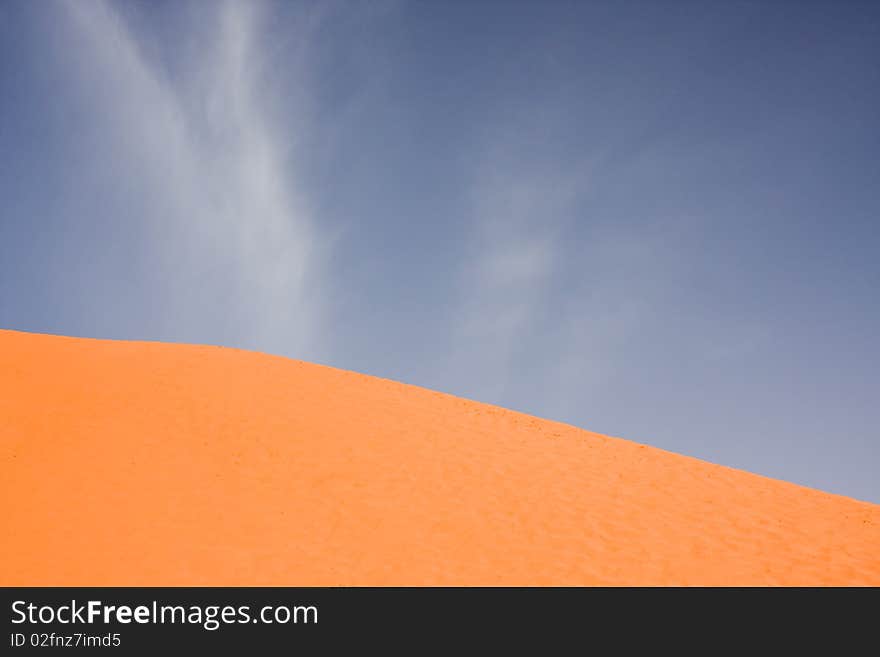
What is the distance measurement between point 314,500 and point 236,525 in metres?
1.76

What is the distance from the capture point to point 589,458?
16.5 meters
